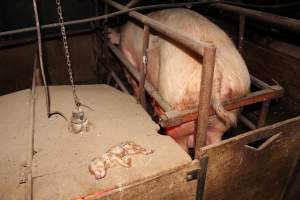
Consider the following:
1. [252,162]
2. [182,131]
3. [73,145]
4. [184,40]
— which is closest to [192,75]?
[182,131]

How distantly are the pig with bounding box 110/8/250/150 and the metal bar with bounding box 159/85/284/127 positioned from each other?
71mm

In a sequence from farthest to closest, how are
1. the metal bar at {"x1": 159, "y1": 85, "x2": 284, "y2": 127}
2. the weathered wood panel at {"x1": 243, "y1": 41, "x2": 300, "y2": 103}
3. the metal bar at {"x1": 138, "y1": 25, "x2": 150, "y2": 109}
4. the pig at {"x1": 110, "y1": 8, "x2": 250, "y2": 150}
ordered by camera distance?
the weathered wood panel at {"x1": 243, "y1": 41, "x2": 300, "y2": 103}, the metal bar at {"x1": 138, "y1": 25, "x2": 150, "y2": 109}, the pig at {"x1": 110, "y1": 8, "x2": 250, "y2": 150}, the metal bar at {"x1": 159, "y1": 85, "x2": 284, "y2": 127}

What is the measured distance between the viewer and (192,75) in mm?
2152

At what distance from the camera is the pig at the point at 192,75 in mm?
2104

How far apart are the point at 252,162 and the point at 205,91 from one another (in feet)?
2.39

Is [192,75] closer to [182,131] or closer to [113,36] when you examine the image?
[182,131]

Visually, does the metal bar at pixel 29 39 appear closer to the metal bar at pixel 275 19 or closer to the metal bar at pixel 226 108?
the metal bar at pixel 275 19

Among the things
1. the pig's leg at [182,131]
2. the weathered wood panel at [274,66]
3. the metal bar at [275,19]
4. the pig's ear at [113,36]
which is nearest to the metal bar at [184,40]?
the metal bar at [275,19]

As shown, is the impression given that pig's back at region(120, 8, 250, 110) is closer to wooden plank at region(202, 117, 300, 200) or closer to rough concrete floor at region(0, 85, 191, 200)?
rough concrete floor at region(0, 85, 191, 200)

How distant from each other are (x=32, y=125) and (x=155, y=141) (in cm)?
89

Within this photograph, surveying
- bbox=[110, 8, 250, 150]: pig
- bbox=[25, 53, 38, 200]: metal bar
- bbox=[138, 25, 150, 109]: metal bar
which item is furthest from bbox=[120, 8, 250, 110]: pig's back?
bbox=[25, 53, 38, 200]: metal bar

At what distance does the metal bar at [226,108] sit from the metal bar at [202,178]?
0.31 meters

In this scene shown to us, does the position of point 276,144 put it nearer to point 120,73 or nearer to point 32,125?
point 32,125

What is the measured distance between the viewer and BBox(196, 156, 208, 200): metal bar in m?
1.62
